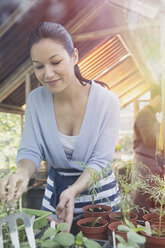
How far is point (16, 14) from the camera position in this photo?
301cm

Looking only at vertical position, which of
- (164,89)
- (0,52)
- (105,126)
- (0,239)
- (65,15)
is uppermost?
(65,15)

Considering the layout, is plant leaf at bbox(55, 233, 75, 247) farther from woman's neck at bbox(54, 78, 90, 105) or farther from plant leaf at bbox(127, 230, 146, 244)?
woman's neck at bbox(54, 78, 90, 105)

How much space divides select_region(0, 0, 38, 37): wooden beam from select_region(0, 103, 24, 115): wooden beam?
1.36 metres

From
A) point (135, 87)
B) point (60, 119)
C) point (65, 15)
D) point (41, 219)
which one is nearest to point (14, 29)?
point (65, 15)

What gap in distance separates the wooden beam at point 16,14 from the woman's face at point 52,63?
194 cm

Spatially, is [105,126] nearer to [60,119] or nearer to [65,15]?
[60,119]

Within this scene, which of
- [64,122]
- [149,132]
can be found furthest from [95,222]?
[149,132]

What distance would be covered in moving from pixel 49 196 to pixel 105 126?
20.1 inches

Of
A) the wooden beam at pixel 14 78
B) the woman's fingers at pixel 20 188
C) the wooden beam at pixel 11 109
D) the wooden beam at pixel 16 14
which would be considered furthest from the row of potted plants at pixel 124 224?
the wooden beam at pixel 11 109

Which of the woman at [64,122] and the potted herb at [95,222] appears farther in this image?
the woman at [64,122]

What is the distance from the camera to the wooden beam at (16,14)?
2.96 meters

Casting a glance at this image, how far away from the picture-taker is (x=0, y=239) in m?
0.79

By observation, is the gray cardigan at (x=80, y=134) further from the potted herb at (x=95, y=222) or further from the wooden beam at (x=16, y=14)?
the wooden beam at (x=16, y=14)

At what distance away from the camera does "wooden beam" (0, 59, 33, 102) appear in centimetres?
383
